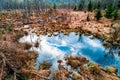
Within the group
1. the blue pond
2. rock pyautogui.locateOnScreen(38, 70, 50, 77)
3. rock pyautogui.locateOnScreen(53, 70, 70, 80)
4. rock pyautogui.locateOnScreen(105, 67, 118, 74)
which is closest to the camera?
rock pyautogui.locateOnScreen(53, 70, 70, 80)

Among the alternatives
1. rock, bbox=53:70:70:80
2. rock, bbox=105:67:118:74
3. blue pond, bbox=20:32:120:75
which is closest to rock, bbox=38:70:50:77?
rock, bbox=53:70:70:80

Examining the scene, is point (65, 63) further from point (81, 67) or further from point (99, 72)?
point (99, 72)

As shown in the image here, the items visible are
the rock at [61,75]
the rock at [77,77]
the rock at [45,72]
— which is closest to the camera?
the rock at [61,75]

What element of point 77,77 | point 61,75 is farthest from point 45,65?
point 77,77

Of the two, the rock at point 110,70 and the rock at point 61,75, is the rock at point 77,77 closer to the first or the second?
the rock at point 61,75

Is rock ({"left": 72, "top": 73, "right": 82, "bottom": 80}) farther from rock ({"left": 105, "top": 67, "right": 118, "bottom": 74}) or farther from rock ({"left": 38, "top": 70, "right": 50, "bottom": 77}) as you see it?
rock ({"left": 105, "top": 67, "right": 118, "bottom": 74})

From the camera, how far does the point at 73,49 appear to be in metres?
18.7

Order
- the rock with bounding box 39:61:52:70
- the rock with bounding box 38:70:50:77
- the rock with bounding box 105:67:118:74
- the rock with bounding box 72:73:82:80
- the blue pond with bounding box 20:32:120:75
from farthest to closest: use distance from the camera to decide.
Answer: the blue pond with bounding box 20:32:120:75
the rock with bounding box 39:61:52:70
the rock with bounding box 105:67:118:74
the rock with bounding box 38:70:50:77
the rock with bounding box 72:73:82:80

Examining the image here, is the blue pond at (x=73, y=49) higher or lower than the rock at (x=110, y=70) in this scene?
higher

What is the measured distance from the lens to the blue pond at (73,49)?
15.8 meters

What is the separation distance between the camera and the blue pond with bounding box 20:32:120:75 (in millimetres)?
15812

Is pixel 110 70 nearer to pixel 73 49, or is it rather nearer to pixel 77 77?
pixel 77 77

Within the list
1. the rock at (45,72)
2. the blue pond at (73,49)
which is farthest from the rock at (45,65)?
the rock at (45,72)

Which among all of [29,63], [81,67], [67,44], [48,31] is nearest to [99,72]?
[81,67]
